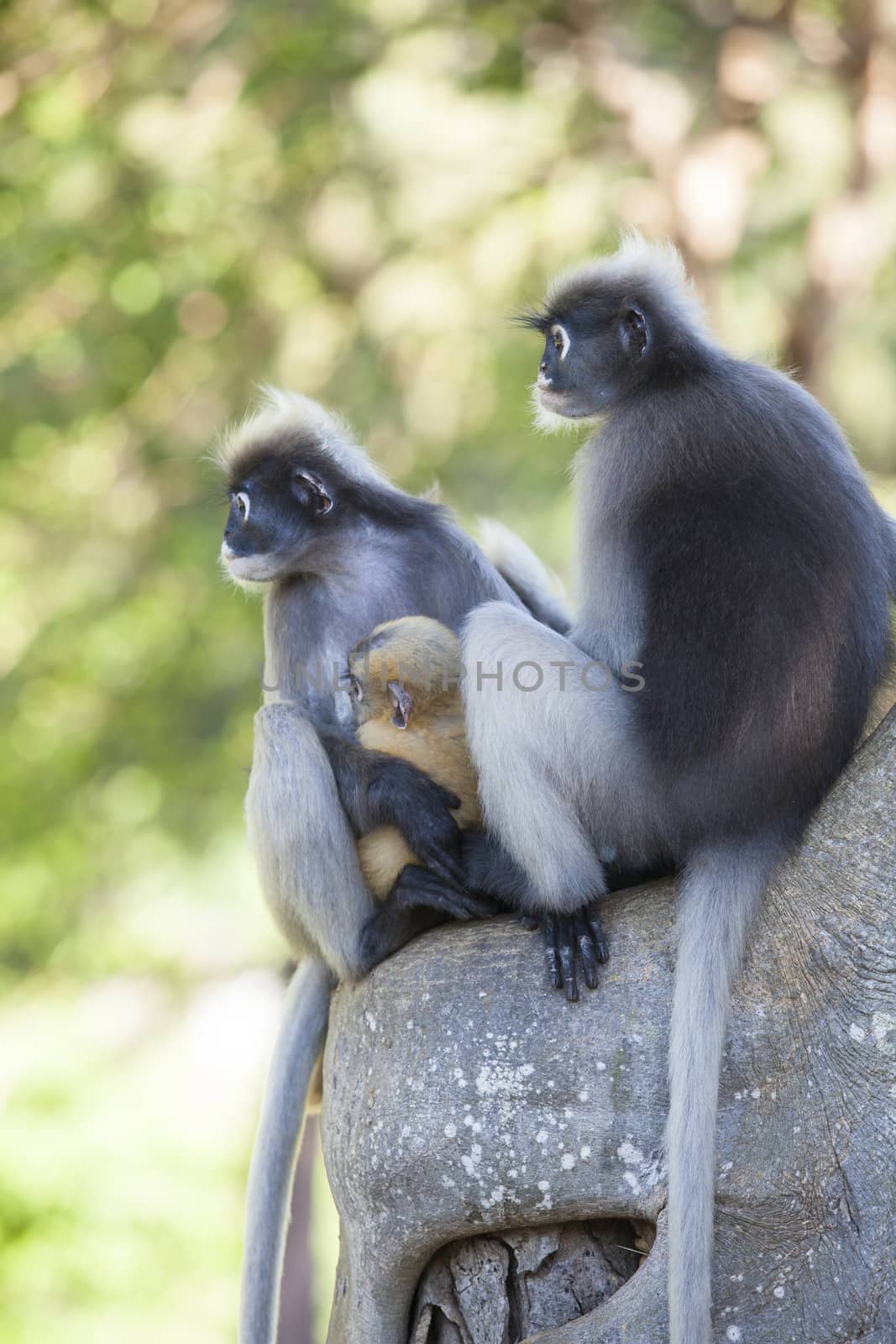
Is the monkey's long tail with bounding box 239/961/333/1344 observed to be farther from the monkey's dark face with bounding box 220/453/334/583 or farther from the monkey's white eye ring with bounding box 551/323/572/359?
the monkey's white eye ring with bounding box 551/323/572/359

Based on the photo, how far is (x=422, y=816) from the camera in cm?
314

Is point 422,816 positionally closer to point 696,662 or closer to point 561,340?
point 696,662

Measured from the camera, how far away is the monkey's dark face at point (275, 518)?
11.9ft

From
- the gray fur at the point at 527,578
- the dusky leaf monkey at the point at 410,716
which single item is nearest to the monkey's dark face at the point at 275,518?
the dusky leaf monkey at the point at 410,716

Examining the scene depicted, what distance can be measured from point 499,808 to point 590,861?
224 millimetres

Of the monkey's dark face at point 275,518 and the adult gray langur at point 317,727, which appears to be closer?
the adult gray langur at point 317,727

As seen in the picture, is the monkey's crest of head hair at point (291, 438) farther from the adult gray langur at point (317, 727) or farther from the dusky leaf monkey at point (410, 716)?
the dusky leaf monkey at point (410, 716)

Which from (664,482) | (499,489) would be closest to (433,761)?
→ (664,482)

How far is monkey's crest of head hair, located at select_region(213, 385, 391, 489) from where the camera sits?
371cm

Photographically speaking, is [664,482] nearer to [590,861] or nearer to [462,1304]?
[590,861]

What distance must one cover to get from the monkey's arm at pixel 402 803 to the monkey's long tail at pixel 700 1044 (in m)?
0.60

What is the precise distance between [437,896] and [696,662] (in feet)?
2.71

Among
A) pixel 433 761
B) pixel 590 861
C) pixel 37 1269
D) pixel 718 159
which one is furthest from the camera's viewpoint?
pixel 37 1269

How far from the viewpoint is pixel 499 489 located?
705 centimetres
